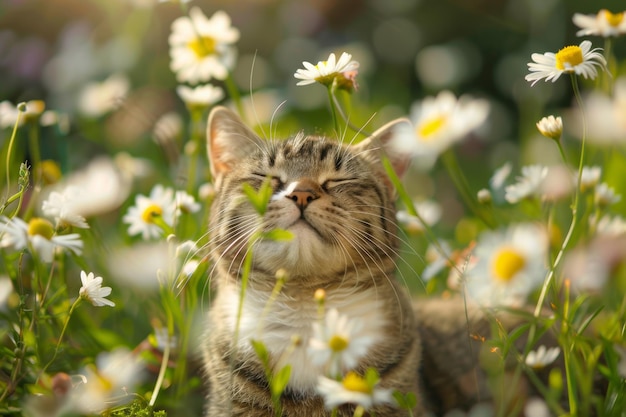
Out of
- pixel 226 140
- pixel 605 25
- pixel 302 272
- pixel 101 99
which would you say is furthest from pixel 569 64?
pixel 101 99

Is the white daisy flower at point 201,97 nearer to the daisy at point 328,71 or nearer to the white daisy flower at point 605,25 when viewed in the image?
the daisy at point 328,71

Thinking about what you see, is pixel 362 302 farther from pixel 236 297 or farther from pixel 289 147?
pixel 289 147

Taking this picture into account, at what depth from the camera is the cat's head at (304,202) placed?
1.49 metres

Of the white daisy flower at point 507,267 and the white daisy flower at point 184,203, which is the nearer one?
the white daisy flower at point 507,267

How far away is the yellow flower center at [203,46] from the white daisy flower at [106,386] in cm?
83

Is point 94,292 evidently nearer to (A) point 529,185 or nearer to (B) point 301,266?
(B) point 301,266

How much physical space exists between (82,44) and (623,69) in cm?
243

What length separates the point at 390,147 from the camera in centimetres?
182

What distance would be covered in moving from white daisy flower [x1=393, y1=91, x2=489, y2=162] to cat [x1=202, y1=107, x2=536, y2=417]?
6 cm

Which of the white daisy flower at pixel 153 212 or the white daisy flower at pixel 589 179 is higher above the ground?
the white daisy flower at pixel 589 179

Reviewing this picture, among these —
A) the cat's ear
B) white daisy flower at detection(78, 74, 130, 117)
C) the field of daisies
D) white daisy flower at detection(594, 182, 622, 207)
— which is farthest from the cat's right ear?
white daisy flower at detection(594, 182, 622, 207)

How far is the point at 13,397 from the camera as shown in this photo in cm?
142

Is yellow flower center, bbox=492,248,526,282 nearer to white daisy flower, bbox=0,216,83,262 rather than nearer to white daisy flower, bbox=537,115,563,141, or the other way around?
white daisy flower, bbox=537,115,563,141

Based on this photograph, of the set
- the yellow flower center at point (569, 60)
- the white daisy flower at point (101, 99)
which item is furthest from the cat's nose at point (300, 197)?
the white daisy flower at point (101, 99)
